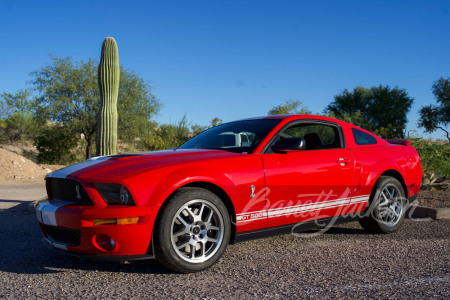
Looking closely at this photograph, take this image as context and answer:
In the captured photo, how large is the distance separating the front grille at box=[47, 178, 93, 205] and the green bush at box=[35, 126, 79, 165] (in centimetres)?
2417

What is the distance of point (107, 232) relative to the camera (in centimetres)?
353

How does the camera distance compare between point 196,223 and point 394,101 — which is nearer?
point 196,223

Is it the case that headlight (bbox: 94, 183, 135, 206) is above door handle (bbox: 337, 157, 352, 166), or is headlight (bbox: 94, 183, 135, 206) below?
below

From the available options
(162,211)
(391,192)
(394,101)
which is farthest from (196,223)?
(394,101)

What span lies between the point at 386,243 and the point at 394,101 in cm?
4238

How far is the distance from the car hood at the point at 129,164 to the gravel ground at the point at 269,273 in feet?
2.96

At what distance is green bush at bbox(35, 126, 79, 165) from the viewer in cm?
2739

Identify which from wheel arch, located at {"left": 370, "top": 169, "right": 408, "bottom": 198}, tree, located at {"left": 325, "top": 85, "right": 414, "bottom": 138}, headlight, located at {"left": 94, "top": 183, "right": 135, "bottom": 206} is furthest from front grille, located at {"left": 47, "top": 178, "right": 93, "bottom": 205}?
tree, located at {"left": 325, "top": 85, "right": 414, "bottom": 138}

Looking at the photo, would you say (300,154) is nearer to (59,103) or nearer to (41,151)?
(59,103)

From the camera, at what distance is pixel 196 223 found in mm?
3852

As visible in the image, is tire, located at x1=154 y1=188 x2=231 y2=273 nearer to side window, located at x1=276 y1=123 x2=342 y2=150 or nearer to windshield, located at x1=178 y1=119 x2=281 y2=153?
windshield, located at x1=178 y1=119 x2=281 y2=153

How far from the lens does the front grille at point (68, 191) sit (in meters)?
3.71

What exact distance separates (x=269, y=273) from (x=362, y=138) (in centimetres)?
262

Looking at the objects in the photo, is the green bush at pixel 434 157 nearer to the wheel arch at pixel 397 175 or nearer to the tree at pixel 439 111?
the wheel arch at pixel 397 175
